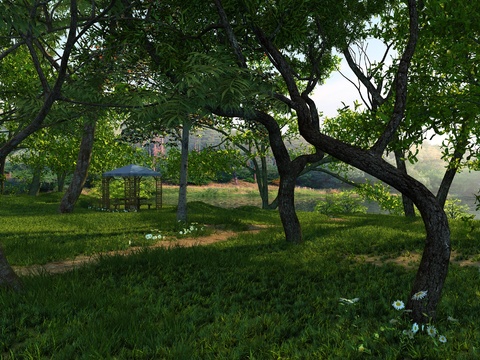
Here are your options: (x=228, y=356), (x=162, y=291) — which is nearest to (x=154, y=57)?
(x=162, y=291)

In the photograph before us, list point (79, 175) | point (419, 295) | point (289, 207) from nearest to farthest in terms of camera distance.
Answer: point (419, 295) → point (289, 207) → point (79, 175)

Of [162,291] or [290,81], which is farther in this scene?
[290,81]

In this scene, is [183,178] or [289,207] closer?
[289,207]

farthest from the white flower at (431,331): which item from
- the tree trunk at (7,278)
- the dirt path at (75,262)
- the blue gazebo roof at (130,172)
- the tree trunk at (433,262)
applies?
the blue gazebo roof at (130,172)

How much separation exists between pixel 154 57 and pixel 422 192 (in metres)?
6.79

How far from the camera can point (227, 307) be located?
552 cm

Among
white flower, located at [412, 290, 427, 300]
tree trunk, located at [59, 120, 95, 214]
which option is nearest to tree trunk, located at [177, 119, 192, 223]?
tree trunk, located at [59, 120, 95, 214]

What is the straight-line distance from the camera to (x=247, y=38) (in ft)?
28.6

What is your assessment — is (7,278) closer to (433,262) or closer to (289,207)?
(433,262)

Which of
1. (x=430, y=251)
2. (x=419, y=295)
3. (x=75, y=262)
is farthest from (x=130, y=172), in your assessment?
(x=419, y=295)

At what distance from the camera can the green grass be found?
13.3 feet

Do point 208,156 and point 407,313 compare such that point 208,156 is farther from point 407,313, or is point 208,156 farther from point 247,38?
point 407,313

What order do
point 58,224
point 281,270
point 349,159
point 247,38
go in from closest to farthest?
point 349,159 → point 281,270 → point 247,38 → point 58,224

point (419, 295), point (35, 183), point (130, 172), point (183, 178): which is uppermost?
point (130, 172)
